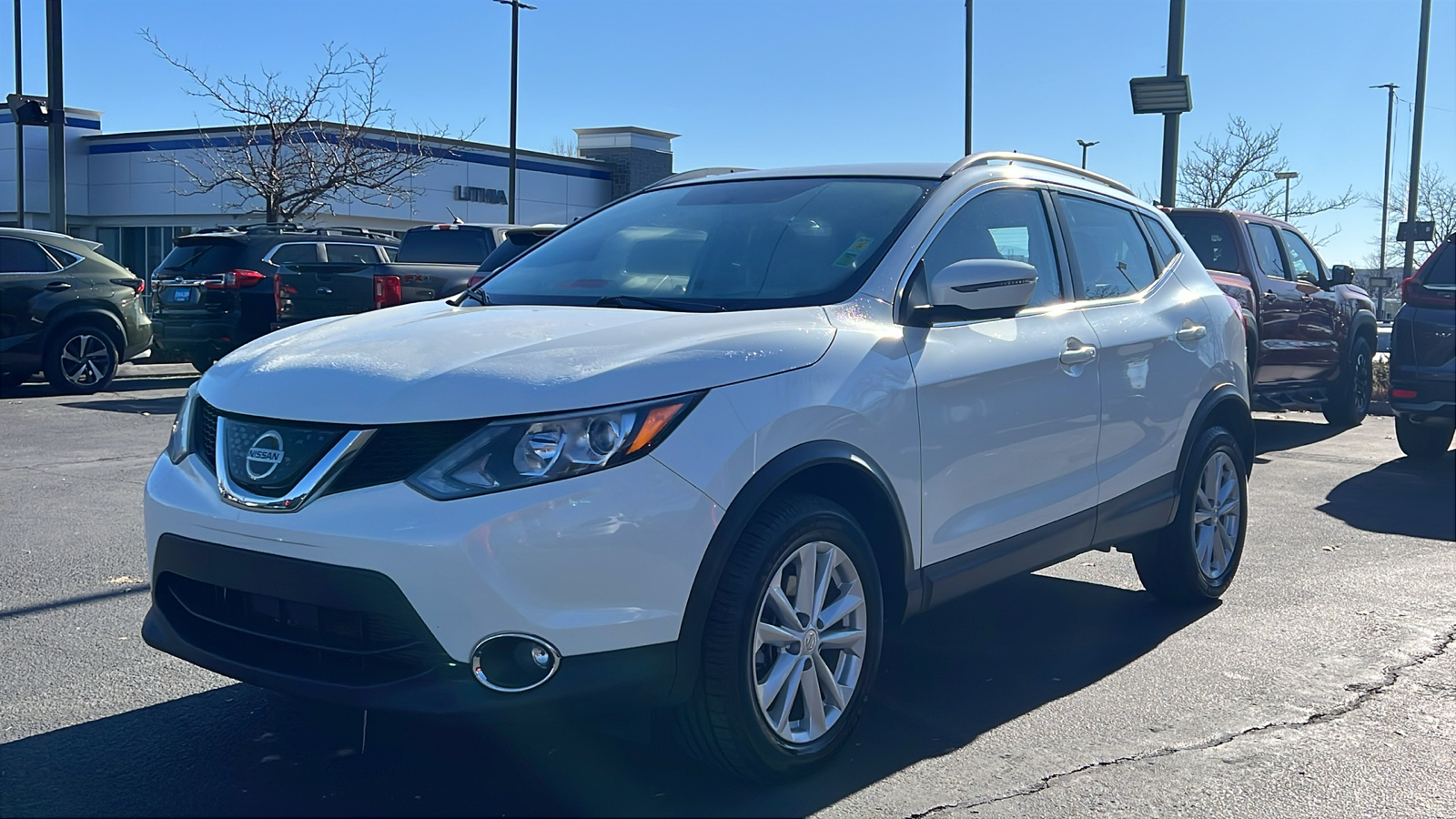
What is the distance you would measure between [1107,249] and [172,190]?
1490 inches

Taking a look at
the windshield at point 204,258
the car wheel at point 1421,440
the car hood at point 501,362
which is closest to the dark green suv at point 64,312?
the windshield at point 204,258

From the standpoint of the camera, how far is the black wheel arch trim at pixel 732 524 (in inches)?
125

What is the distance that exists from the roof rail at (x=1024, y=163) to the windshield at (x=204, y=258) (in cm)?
1091

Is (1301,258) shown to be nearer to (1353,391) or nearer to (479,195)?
(1353,391)

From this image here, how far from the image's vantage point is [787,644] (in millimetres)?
3471

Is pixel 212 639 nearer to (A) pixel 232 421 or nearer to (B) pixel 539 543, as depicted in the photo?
(A) pixel 232 421

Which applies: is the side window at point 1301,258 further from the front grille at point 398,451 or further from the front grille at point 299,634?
the front grille at point 299,634

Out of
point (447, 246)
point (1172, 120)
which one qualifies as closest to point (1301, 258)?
point (1172, 120)

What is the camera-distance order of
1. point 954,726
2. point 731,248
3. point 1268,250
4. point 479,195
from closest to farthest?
point 954,726, point 731,248, point 1268,250, point 479,195

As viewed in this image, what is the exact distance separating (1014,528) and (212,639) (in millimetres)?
2413

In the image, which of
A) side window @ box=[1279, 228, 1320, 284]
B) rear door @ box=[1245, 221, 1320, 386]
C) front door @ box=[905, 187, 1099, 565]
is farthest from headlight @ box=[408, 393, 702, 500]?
side window @ box=[1279, 228, 1320, 284]

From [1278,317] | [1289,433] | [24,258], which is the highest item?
[24,258]

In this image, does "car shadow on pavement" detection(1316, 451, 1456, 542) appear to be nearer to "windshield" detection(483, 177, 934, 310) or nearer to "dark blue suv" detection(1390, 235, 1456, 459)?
"dark blue suv" detection(1390, 235, 1456, 459)

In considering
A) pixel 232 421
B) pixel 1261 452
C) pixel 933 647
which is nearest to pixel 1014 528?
pixel 933 647
